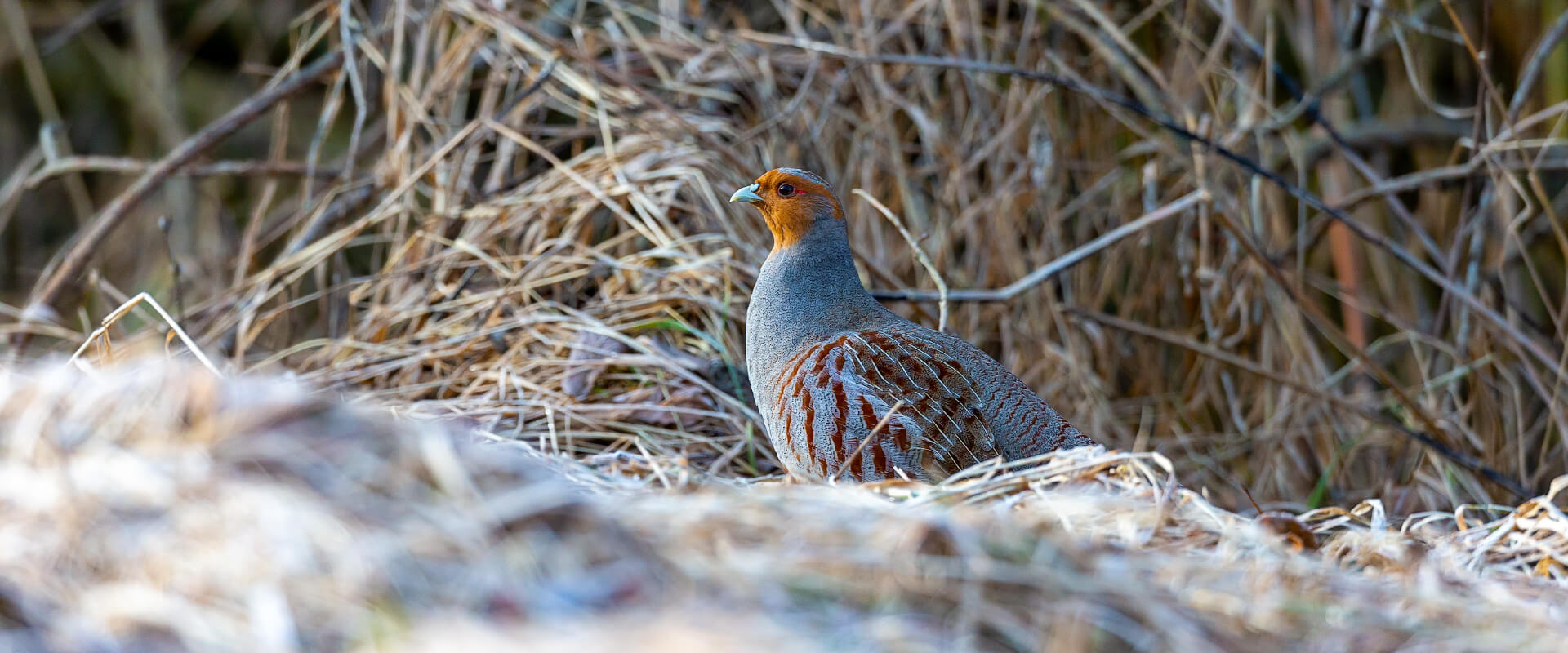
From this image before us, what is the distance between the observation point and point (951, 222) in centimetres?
407

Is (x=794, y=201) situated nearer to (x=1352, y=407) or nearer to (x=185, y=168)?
(x=1352, y=407)

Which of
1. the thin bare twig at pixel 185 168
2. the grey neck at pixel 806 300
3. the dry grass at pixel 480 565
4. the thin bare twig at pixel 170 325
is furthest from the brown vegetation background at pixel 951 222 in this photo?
the dry grass at pixel 480 565

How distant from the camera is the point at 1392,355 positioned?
4.92 metres

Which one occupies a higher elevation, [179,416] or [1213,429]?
[179,416]

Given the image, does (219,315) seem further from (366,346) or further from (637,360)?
(637,360)

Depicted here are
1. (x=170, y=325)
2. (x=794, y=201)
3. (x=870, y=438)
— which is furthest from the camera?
(x=794, y=201)

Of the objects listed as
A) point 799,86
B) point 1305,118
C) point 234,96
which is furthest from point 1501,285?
point 234,96

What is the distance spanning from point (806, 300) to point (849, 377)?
1.01ft

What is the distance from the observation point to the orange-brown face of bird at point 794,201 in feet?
10.2

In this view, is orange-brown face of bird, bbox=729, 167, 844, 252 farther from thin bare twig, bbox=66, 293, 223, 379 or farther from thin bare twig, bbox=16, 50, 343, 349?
thin bare twig, bbox=16, 50, 343, 349

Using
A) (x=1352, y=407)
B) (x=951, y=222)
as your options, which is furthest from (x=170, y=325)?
(x=1352, y=407)

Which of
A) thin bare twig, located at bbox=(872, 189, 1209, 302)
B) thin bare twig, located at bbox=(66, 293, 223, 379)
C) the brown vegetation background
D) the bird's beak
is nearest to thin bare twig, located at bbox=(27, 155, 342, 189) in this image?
the brown vegetation background

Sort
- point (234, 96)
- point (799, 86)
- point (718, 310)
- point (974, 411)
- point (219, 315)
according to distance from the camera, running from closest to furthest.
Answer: point (974, 411) < point (718, 310) < point (219, 315) < point (799, 86) < point (234, 96)

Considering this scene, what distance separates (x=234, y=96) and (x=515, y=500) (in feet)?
18.8
